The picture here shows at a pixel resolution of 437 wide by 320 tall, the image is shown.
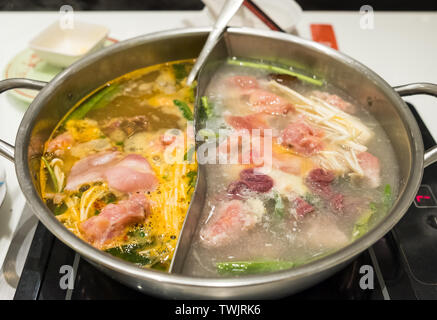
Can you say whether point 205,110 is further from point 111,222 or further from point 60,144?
point 111,222

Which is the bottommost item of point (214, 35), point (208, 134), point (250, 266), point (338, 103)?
point (250, 266)

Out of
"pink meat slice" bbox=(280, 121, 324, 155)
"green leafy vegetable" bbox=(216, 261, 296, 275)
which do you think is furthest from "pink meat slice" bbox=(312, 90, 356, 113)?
"green leafy vegetable" bbox=(216, 261, 296, 275)

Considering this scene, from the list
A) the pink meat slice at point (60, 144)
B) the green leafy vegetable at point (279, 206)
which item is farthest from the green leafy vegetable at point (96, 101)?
the green leafy vegetable at point (279, 206)

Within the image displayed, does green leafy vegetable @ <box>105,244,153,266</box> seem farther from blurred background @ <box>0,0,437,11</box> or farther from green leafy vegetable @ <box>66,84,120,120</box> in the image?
blurred background @ <box>0,0,437,11</box>

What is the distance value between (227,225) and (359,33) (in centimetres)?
233

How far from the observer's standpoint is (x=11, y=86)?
1.80 metres

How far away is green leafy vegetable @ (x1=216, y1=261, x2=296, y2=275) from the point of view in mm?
1580

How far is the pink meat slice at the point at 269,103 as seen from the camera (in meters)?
2.30

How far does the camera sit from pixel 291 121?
2275 millimetres

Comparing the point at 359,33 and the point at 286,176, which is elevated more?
the point at 359,33

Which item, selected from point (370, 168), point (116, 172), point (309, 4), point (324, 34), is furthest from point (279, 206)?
point (309, 4)

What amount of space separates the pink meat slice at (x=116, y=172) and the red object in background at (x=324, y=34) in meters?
1.88

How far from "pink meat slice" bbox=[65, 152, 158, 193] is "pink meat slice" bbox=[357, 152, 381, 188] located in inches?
39.2

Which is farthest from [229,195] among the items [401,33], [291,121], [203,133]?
[401,33]
